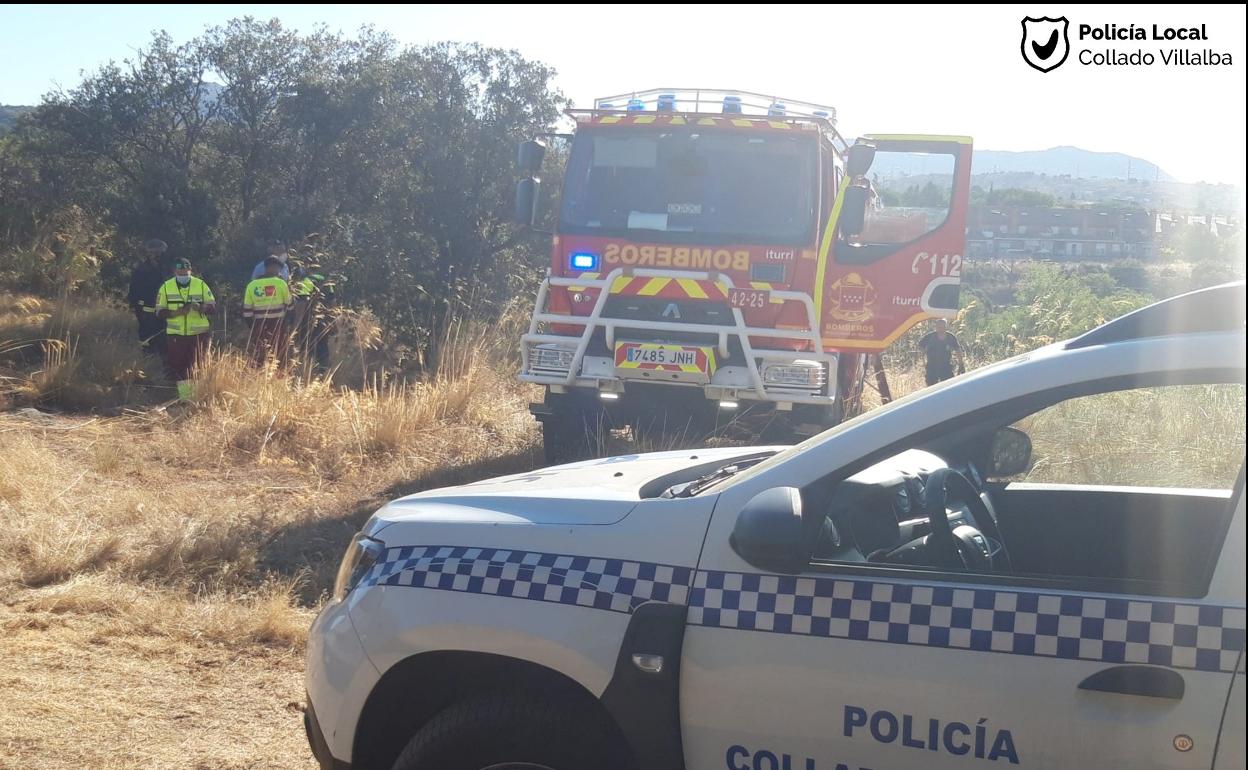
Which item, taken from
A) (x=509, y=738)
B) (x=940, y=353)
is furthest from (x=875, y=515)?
(x=940, y=353)

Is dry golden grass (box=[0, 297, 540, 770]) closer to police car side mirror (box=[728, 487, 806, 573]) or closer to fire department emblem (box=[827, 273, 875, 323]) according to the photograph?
police car side mirror (box=[728, 487, 806, 573])

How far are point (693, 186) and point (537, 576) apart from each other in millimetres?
6219

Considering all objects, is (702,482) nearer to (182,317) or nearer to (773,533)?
(773,533)

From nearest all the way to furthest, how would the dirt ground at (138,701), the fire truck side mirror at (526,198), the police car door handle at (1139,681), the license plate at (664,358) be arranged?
the police car door handle at (1139,681)
the dirt ground at (138,701)
the license plate at (664,358)
the fire truck side mirror at (526,198)

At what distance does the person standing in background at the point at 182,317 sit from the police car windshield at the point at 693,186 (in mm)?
4653

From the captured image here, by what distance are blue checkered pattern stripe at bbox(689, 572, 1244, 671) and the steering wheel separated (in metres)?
0.17

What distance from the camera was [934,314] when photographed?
28.9ft

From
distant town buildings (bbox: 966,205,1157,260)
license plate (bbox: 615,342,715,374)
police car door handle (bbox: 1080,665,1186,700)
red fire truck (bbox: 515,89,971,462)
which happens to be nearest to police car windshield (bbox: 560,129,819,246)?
red fire truck (bbox: 515,89,971,462)

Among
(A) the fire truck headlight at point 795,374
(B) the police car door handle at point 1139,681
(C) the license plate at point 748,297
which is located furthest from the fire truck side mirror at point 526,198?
(B) the police car door handle at point 1139,681

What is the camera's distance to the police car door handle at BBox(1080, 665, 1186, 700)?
7.55 ft

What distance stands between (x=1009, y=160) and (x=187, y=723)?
1227 cm

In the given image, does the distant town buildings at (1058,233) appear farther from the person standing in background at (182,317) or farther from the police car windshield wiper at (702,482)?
the police car windshield wiper at (702,482)

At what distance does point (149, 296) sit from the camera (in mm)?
12633

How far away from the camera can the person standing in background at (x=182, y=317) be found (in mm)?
11562
